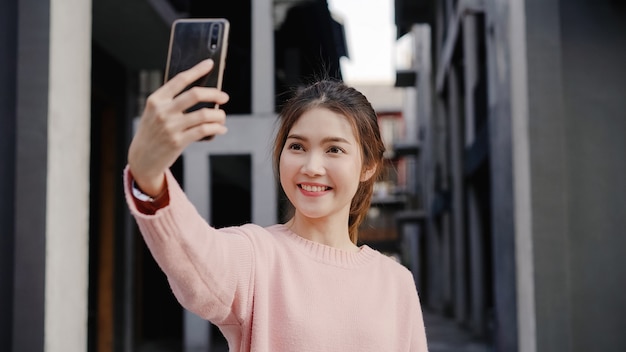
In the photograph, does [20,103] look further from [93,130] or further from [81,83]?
[93,130]

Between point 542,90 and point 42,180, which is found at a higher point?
point 542,90

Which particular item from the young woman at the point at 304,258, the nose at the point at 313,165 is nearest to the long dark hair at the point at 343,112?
the young woman at the point at 304,258

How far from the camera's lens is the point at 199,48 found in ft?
4.72

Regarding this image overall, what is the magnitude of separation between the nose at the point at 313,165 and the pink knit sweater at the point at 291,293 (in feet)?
0.62

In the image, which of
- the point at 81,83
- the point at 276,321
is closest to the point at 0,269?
the point at 81,83

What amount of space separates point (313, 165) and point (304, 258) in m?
0.23

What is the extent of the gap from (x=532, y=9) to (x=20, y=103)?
9.73ft

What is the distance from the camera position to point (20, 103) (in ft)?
14.2

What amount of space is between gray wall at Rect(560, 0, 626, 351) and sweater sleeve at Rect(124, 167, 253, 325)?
10.7ft

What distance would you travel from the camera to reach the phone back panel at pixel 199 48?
1426 mm

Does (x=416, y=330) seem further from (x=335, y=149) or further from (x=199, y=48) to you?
(x=199, y=48)

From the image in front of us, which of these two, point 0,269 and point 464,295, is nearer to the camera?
point 0,269

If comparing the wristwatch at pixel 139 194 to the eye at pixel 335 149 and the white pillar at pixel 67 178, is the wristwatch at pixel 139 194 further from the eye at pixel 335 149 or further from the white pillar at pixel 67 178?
the white pillar at pixel 67 178


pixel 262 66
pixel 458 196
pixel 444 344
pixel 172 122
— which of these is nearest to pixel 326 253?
pixel 172 122
